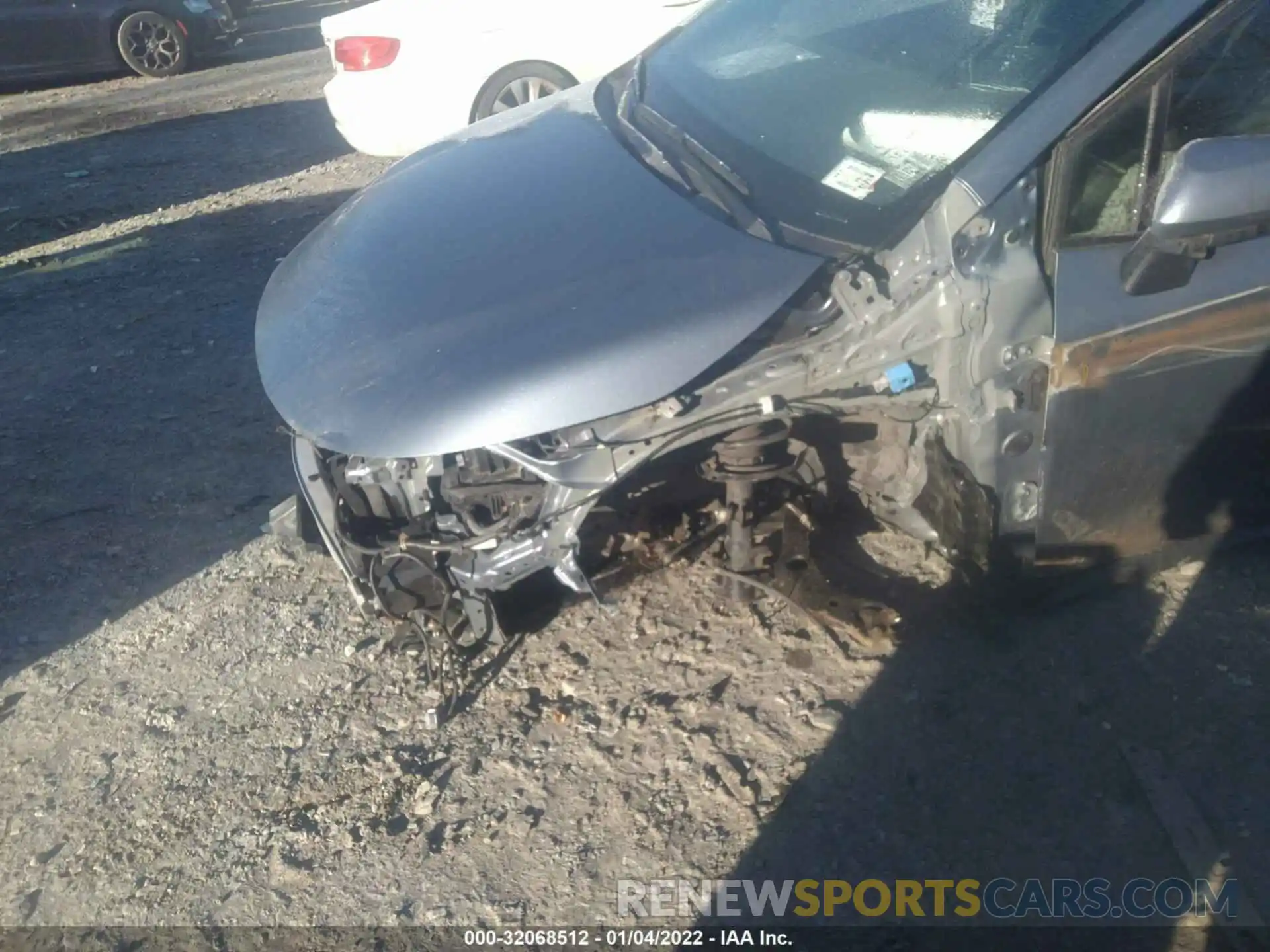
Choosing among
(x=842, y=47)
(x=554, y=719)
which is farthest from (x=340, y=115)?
(x=554, y=719)

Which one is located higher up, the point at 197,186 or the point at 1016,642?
the point at 1016,642

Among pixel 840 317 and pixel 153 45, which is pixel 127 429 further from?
pixel 153 45

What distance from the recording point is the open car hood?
2477mm

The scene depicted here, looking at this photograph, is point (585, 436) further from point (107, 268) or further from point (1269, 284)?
point (107, 268)

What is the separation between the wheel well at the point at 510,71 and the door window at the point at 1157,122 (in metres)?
Result: 4.83

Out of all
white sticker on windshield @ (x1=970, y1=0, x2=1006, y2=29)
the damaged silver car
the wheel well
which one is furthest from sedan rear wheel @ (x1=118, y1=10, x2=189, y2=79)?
white sticker on windshield @ (x1=970, y1=0, x2=1006, y2=29)

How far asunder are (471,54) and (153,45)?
24.2 ft

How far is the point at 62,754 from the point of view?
10.5ft

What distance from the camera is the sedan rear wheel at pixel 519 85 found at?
22.2 feet

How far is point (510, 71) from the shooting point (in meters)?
6.77

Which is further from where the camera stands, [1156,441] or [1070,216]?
[1156,441]

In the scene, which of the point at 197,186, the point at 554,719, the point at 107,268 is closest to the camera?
the point at 554,719

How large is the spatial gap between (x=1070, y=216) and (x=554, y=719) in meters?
1.85

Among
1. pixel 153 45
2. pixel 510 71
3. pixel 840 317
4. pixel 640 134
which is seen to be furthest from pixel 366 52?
pixel 153 45
